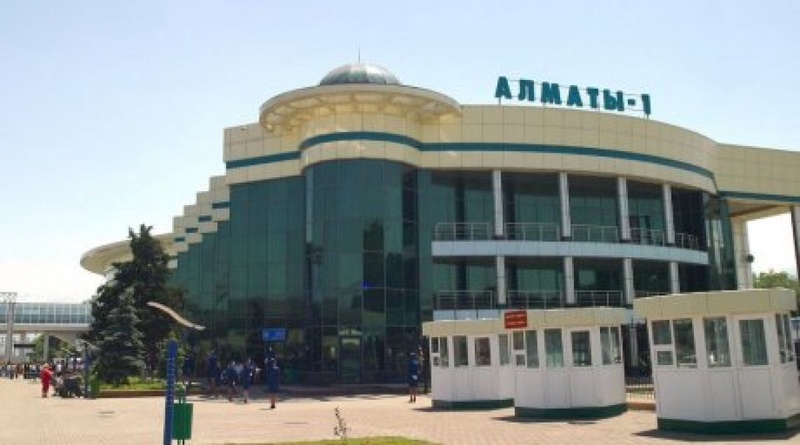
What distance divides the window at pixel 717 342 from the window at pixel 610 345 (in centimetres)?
450

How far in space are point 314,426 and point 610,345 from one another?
853cm

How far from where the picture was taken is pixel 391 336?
3916 centimetres

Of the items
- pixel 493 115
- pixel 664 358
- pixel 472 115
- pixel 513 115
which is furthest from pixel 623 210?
pixel 664 358

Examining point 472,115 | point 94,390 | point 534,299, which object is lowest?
point 94,390

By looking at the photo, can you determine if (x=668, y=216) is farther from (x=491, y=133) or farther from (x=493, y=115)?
(x=493, y=115)

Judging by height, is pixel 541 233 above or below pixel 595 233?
below

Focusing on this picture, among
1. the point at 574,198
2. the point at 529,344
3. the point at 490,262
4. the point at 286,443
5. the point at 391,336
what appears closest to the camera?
the point at 286,443

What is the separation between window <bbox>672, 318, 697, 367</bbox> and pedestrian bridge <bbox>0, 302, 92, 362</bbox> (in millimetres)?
119117

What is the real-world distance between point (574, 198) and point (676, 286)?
8375 millimetres

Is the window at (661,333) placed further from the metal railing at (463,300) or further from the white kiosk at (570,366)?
the metal railing at (463,300)

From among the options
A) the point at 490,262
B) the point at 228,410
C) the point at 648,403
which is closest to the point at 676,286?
the point at 490,262

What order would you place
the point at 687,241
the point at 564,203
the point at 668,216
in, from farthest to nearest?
the point at 687,241 < the point at 668,216 < the point at 564,203

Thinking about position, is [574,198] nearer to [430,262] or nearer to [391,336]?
[430,262]

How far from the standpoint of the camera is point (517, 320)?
21.4 meters
